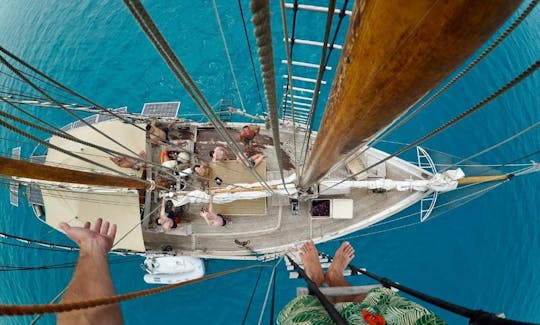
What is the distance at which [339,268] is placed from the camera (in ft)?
21.0

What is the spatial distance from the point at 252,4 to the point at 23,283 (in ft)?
52.7

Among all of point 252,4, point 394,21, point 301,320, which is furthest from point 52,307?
point 301,320

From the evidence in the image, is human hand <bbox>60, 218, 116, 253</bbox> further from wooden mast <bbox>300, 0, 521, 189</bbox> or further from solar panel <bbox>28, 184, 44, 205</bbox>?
solar panel <bbox>28, 184, 44, 205</bbox>

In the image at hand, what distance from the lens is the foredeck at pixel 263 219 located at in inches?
330

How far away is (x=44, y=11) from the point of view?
715 inches

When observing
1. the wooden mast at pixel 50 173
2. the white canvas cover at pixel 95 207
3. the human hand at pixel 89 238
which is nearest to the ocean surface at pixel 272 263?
the white canvas cover at pixel 95 207

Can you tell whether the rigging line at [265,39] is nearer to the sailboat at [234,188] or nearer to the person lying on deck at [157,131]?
the sailboat at [234,188]

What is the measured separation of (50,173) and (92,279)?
111 cm

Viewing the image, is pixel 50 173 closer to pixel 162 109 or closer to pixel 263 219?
pixel 263 219

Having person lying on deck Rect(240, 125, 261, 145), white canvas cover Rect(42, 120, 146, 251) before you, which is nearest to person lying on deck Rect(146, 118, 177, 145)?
white canvas cover Rect(42, 120, 146, 251)

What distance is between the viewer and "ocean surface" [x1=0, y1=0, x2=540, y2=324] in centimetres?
1043

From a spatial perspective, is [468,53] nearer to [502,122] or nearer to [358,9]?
[358,9]

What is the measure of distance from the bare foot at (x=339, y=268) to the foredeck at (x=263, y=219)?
6.01 feet

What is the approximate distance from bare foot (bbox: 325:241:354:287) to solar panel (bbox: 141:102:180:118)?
661 centimetres
